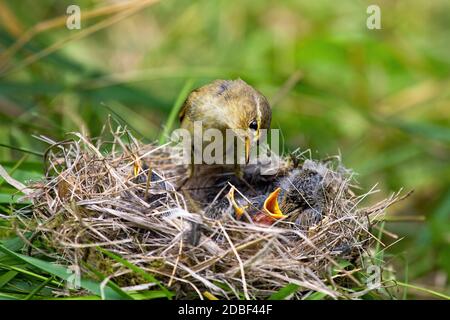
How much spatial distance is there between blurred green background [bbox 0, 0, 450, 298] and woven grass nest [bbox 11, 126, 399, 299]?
0.78m

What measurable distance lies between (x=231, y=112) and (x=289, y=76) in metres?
1.63

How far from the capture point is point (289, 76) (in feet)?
18.6

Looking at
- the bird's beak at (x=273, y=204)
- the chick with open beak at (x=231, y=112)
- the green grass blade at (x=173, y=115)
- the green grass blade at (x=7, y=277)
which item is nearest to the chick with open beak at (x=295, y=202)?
the bird's beak at (x=273, y=204)

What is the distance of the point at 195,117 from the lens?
4336 millimetres

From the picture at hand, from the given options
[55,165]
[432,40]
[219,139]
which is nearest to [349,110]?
[219,139]

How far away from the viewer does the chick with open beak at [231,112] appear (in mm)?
4059

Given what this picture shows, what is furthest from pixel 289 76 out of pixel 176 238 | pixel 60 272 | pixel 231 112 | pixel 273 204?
pixel 60 272

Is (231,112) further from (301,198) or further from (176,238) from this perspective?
(176,238)

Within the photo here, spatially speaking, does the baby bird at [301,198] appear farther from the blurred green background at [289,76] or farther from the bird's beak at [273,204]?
the blurred green background at [289,76]

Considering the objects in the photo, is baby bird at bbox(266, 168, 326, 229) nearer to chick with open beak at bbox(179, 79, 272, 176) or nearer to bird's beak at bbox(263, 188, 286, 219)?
bird's beak at bbox(263, 188, 286, 219)

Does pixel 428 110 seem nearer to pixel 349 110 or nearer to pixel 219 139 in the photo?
pixel 349 110

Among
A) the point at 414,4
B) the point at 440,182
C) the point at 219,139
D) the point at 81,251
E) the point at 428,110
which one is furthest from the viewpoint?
the point at 414,4

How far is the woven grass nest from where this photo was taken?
2900 mm

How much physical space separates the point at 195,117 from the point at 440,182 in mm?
3135
